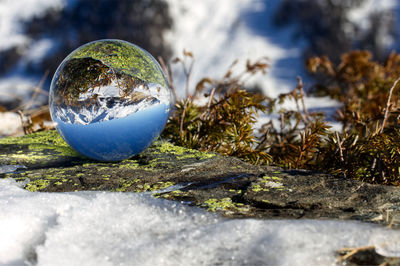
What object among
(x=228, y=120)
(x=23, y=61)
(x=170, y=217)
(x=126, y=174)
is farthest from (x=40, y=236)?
(x=23, y=61)

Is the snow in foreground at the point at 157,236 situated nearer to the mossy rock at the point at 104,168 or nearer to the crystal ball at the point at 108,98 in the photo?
the mossy rock at the point at 104,168

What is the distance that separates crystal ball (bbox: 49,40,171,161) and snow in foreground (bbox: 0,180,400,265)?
2.86ft

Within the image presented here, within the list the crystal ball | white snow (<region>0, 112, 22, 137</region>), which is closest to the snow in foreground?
the crystal ball

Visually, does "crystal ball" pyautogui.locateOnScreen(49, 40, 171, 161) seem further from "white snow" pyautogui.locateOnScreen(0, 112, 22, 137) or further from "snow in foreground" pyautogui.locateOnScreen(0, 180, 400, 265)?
"white snow" pyautogui.locateOnScreen(0, 112, 22, 137)

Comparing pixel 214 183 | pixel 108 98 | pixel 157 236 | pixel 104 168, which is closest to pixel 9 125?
pixel 104 168

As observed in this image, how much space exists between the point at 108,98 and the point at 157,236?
1354mm

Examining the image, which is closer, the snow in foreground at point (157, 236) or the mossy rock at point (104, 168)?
the snow in foreground at point (157, 236)

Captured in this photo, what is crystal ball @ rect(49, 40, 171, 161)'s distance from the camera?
8.96 feet

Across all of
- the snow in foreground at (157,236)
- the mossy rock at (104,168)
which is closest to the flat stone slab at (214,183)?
the mossy rock at (104,168)

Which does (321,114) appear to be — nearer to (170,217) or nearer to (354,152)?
(354,152)

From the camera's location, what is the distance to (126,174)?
2740mm

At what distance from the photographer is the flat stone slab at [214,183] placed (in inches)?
81.0

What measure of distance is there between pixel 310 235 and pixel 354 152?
1.45 metres

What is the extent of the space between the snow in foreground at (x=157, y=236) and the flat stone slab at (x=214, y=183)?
0.22 metres
